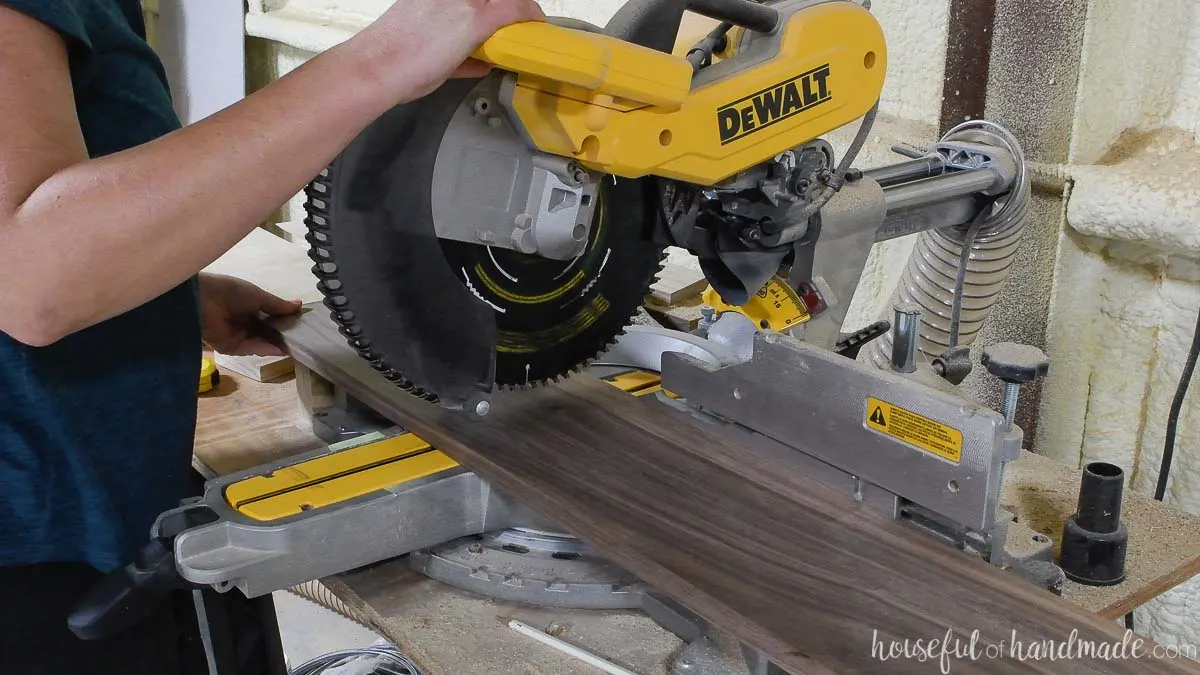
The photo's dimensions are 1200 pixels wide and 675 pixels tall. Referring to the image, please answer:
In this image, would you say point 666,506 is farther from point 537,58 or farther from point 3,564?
point 3,564

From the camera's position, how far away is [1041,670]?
781mm

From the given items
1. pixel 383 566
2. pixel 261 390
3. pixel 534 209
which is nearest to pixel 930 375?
pixel 534 209

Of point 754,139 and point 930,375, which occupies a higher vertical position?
point 754,139

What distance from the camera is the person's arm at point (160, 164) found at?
0.76 metres

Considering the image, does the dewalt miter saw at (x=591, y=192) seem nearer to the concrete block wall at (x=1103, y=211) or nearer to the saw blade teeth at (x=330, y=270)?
the saw blade teeth at (x=330, y=270)

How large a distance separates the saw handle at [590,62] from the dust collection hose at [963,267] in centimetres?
56

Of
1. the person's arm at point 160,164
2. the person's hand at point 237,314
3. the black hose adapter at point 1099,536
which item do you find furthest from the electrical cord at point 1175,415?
Answer: the person's hand at point 237,314

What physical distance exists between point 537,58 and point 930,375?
548 mm

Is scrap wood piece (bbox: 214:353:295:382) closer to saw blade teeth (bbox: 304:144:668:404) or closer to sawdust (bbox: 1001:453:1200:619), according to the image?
saw blade teeth (bbox: 304:144:668:404)

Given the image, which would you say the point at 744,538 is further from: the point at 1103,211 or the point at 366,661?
the point at 366,661

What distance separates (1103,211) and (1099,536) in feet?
2.18

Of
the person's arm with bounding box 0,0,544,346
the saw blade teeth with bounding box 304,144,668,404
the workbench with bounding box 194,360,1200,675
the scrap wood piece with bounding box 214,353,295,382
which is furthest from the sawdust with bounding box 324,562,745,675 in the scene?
the scrap wood piece with bounding box 214,353,295,382

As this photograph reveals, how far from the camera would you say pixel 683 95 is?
0.95 m

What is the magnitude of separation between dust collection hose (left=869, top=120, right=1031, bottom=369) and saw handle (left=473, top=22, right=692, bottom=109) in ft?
1.83
